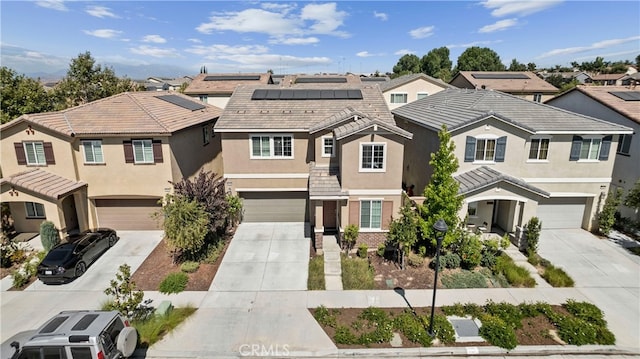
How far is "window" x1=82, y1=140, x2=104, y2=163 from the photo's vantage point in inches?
737

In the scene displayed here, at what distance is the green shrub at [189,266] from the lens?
51.7ft

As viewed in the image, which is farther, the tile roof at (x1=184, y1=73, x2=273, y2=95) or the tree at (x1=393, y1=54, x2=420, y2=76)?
the tree at (x1=393, y1=54, x2=420, y2=76)

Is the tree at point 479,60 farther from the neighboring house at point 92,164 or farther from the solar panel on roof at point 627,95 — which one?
the neighboring house at point 92,164

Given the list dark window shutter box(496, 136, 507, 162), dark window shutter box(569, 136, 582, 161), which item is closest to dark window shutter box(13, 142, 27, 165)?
dark window shutter box(496, 136, 507, 162)

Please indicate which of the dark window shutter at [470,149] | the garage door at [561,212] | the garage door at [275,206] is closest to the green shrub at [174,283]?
the garage door at [275,206]

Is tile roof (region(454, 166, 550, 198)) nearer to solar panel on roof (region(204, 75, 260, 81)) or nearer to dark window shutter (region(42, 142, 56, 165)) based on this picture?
dark window shutter (region(42, 142, 56, 165))

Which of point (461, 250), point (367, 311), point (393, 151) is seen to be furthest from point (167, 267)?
point (461, 250)

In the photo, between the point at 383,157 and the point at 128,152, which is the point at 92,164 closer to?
the point at 128,152

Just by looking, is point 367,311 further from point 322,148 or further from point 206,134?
point 206,134

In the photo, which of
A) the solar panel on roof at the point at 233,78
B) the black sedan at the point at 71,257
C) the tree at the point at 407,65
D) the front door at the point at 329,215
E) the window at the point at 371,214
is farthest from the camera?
the tree at the point at 407,65

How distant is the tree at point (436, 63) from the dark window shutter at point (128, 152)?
83629 mm

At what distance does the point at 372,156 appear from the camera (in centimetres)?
1691

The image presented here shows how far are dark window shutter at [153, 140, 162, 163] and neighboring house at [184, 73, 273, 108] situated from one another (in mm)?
22926

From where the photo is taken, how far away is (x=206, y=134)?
80.7ft
